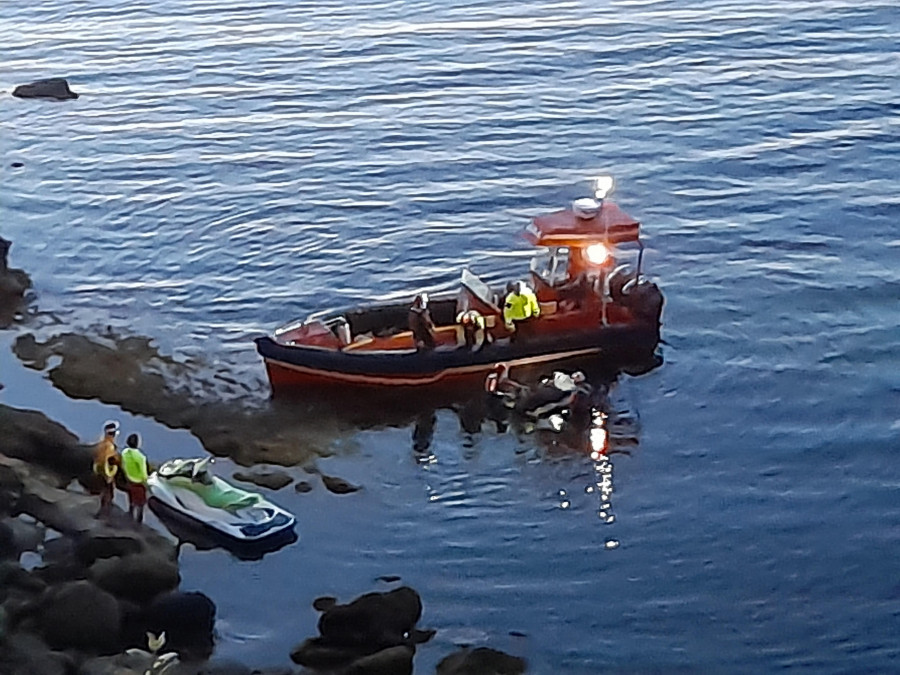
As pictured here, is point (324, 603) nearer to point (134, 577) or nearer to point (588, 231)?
point (134, 577)

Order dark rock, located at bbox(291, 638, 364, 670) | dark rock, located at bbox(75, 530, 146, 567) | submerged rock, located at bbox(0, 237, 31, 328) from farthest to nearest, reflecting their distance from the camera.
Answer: submerged rock, located at bbox(0, 237, 31, 328)
dark rock, located at bbox(75, 530, 146, 567)
dark rock, located at bbox(291, 638, 364, 670)

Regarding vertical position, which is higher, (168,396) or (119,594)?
(119,594)

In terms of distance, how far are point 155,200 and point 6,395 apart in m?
13.4

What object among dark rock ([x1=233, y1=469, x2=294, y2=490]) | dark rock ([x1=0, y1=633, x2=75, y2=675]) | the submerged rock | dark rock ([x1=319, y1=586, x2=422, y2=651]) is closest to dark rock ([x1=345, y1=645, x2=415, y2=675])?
dark rock ([x1=319, y1=586, x2=422, y2=651])

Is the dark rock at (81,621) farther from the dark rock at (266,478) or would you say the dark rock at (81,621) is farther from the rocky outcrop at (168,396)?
the rocky outcrop at (168,396)

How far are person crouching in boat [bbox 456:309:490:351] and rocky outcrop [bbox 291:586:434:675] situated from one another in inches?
355

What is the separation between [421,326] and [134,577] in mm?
10246

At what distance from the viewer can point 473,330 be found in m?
33.5

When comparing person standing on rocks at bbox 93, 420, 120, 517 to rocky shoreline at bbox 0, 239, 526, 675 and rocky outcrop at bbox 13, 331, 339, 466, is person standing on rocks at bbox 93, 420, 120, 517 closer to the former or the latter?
rocky shoreline at bbox 0, 239, 526, 675

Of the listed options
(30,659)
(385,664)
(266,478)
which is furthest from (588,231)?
(30,659)

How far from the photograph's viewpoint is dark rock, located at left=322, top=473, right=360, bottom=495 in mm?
29797

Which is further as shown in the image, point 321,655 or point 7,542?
point 7,542

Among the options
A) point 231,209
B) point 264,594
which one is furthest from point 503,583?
point 231,209

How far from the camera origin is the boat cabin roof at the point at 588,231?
34469mm
